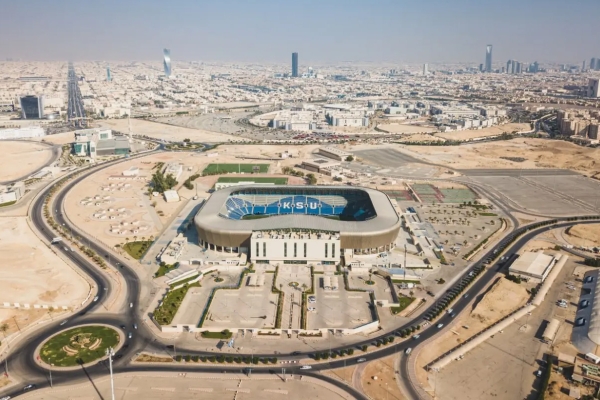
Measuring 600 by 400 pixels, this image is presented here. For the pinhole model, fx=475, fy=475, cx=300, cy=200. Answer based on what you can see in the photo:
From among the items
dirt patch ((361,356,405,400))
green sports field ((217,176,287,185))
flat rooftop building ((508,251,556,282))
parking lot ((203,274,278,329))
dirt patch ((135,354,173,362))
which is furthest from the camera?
green sports field ((217,176,287,185))

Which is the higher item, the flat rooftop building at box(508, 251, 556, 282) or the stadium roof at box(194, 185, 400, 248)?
the stadium roof at box(194, 185, 400, 248)

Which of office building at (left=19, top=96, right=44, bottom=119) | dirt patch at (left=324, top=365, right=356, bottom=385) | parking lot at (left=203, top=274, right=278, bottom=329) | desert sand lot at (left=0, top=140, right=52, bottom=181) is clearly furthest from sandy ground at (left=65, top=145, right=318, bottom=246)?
office building at (left=19, top=96, right=44, bottom=119)

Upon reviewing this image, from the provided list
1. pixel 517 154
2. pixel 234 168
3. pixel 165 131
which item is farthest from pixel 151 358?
pixel 165 131

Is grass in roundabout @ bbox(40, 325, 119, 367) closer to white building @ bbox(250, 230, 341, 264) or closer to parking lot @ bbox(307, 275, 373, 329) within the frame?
parking lot @ bbox(307, 275, 373, 329)

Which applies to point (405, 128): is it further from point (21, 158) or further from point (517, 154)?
point (21, 158)

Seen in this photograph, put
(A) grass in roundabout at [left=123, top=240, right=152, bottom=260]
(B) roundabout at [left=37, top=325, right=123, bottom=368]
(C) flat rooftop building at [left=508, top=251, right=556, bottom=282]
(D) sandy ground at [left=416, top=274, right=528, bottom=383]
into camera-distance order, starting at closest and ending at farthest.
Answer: (B) roundabout at [left=37, top=325, right=123, bottom=368]
(D) sandy ground at [left=416, top=274, right=528, bottom=383]
(C) flat rooftop building at [left=508, top=251, right=556, bottom=282]
(A) grass in roundabout at [left=123, top=240, right=152, bottom=260]

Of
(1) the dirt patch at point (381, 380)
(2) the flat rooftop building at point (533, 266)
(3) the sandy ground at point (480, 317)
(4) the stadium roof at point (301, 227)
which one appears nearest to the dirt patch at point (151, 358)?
(1) the dirt patch at point (381, 380)
